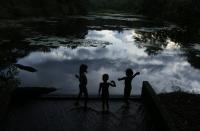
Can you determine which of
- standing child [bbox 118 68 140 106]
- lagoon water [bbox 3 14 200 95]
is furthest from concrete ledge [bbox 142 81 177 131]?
lagoon water [bbox 3 14 200 95]

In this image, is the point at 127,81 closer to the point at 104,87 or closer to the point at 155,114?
the point at 104,87

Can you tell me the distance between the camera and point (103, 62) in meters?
20.8

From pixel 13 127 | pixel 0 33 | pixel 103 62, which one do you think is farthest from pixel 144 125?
pixel 0 33

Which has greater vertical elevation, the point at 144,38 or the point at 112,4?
the point at 112,4

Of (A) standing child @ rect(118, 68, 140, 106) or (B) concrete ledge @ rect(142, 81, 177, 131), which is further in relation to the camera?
(A) standing child @ rect(118, 68, 140, 106)

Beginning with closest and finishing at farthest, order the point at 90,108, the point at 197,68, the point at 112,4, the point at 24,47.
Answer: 1. the point at 90,108
2. the point at 197,68
3. the point at 24,47
4. the point at 112,4

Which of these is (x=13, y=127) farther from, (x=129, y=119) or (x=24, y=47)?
(x=24, y=47)

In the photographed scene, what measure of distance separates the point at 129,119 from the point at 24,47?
57.0 ft

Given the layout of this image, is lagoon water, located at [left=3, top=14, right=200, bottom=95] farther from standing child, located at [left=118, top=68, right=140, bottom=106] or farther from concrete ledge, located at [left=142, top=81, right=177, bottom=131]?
concrete ledge, located at [left=142, top=81, right=177, bottom=131]

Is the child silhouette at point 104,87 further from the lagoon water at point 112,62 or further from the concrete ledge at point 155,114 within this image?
the lagoon water at point 112,62

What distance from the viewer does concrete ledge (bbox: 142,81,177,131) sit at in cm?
660

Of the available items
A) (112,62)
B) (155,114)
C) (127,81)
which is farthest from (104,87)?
(112,62)

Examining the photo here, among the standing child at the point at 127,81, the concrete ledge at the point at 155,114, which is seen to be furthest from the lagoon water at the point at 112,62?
the concrete ledge at the point at 155,114

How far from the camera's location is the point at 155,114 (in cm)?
761
